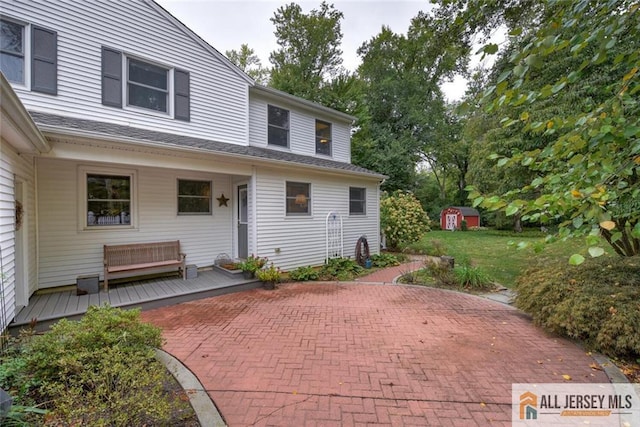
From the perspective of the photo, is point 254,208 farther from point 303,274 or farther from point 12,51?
point 12,51

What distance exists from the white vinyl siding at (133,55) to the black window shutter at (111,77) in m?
0.10

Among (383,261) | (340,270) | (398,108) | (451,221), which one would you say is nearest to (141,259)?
(340,270)

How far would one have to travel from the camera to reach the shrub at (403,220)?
37.0 feet

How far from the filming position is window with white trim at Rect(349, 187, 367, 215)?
9867 mm

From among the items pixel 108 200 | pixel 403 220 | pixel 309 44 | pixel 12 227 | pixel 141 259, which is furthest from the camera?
pixel 309 44

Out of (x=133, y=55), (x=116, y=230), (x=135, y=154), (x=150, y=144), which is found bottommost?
(x=116, y=230)

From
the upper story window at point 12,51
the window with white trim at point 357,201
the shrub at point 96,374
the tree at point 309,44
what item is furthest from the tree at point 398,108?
the shrub at point 96,374

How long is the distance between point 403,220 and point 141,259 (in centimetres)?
876

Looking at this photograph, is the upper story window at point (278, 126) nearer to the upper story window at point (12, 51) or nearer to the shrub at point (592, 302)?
the upper story window at point (12, 51)

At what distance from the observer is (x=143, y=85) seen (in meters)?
6.79

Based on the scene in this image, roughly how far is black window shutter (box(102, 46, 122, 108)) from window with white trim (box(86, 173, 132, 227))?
166cm

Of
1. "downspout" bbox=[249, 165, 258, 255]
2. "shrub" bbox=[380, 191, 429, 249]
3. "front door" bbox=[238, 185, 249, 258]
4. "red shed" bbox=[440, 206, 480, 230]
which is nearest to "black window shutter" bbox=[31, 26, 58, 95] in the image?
"downspout" bbox=[249, 165, 258, 255]

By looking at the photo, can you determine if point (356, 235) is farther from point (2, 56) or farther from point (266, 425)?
point (2, 56)

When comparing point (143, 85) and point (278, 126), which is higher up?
point (143, 85)
